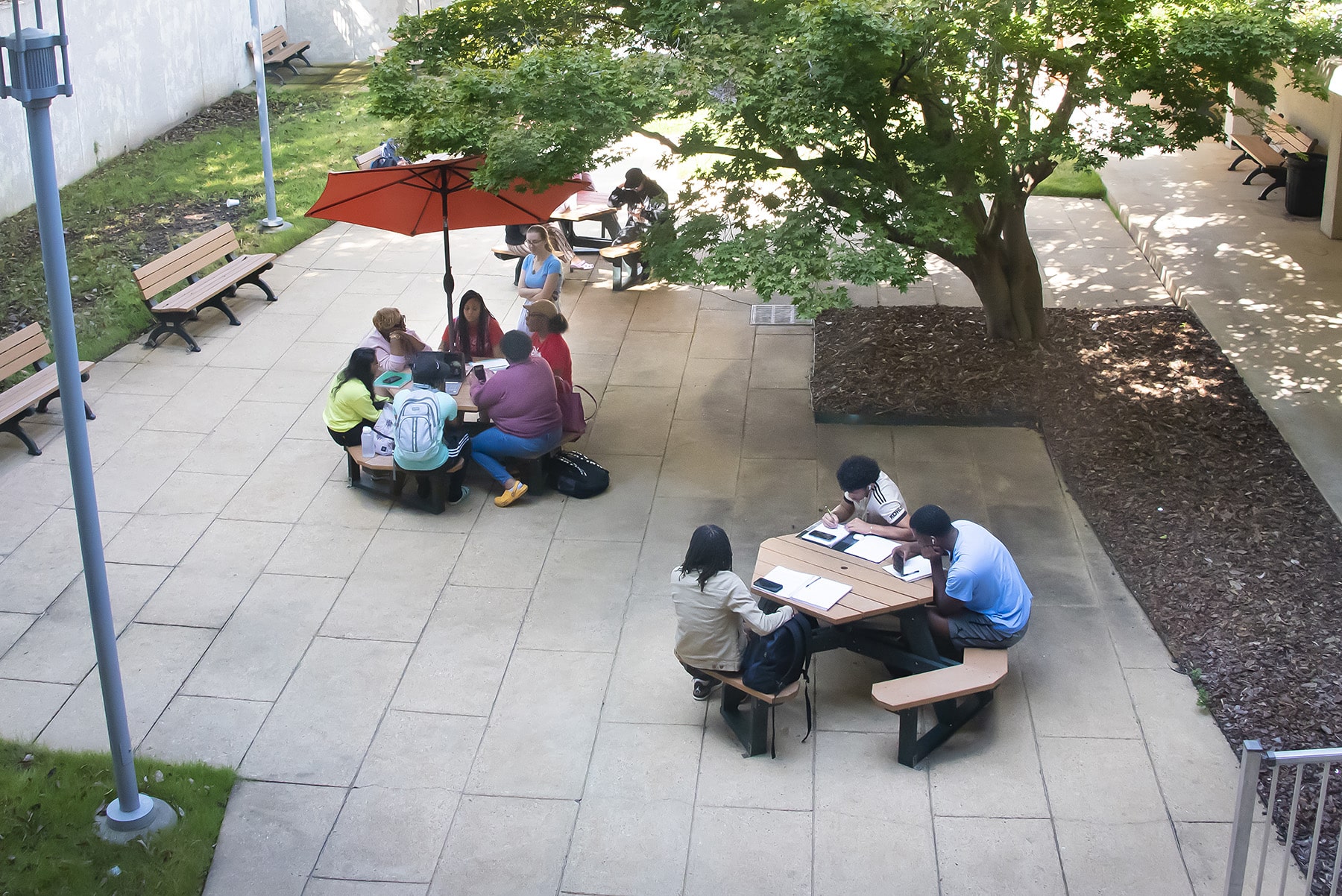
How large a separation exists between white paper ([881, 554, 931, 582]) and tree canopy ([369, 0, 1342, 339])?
174cm

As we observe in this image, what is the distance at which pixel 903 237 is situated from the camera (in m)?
8.71

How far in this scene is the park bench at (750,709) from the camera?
6270mm

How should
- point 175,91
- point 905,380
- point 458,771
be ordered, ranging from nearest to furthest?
point 458,771 < point 905,380 < point 175,91

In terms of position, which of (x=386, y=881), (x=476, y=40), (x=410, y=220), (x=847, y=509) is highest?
(x=476, y=40)

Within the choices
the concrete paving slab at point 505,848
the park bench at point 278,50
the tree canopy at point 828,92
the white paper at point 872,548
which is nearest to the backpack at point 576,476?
the tree canopy at point 828,92

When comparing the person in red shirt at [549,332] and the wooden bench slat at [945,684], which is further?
the person in red shirt at [549,332]

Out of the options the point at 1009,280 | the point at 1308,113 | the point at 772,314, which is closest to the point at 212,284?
the point at 772,314

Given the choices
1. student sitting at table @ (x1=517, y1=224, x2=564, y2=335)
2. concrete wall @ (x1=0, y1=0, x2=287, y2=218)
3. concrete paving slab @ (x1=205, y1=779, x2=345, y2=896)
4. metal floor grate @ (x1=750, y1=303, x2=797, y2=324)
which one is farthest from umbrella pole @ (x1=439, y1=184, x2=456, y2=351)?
concrete wall @ (x1=0, y1=0, x2=287, y2=218)

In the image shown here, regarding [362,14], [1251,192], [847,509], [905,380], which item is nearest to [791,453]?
[905,380]

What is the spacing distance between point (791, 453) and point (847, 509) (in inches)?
90.6

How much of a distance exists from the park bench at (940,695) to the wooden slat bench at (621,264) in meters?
7.40

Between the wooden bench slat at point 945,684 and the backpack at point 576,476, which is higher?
the wooden bench slat at point 945,684

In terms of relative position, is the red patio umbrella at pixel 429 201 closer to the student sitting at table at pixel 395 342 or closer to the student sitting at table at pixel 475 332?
the student sitting at table at pixel 475 332

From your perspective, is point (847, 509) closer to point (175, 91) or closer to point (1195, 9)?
point (1195, 9)
